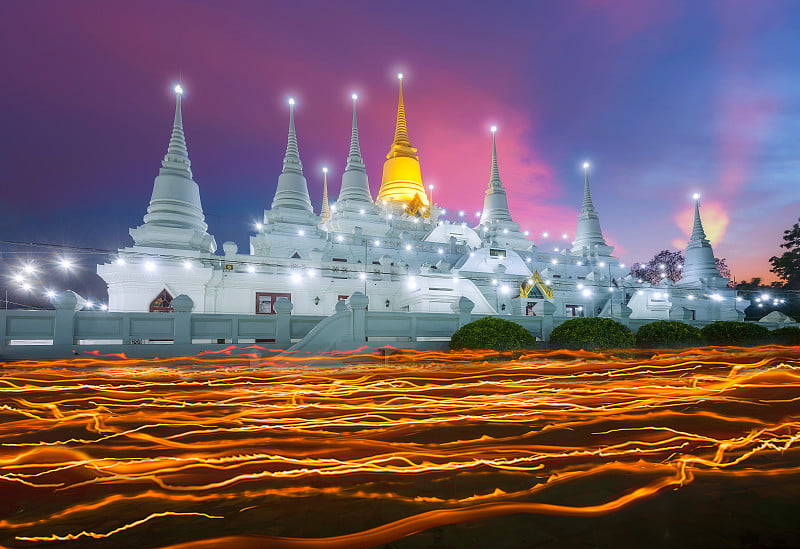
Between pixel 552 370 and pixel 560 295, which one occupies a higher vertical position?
pixel 560 295

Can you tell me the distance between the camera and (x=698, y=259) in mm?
38000

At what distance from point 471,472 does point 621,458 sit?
66.9 inches

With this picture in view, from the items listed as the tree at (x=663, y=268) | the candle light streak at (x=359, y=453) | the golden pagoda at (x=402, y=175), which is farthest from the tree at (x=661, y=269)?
the candle light streak at (x=359, y=453)

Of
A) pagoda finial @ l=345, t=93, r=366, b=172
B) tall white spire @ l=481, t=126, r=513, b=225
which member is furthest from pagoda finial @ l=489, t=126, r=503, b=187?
pagoda finial @ l=345, t=93, r=366, b=172

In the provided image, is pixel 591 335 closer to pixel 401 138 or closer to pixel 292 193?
pixel 292 193

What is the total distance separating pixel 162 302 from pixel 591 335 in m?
20.9

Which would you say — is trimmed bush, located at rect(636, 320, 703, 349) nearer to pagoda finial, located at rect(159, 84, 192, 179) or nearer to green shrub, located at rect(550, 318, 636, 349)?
green shrub, located at rect(550, 318, 636, 349)

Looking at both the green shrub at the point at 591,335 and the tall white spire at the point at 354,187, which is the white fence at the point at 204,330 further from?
the tall white spire at the point at 354,187

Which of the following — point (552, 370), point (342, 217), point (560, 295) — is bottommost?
point (552, 370)

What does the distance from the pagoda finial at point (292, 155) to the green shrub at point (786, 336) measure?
32359 mm

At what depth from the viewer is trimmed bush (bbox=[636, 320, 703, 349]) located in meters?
17.4

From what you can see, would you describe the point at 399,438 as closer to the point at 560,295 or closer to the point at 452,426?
the point at 452,426

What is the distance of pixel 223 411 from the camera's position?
6367mm

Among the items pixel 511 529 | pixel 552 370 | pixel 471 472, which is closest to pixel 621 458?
pixel 471 472
